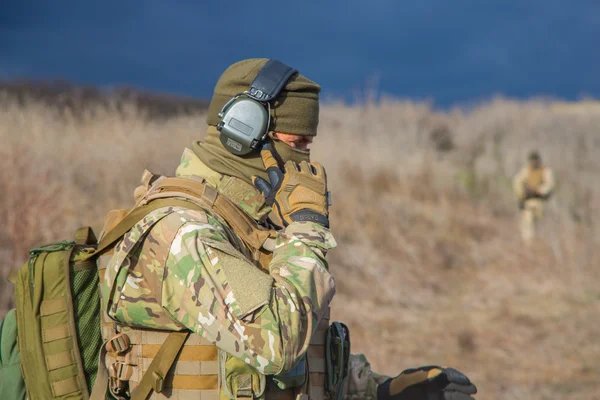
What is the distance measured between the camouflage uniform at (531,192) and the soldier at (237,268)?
1024 centimetres

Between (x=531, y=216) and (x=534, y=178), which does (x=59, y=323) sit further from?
(x=534, y=178)

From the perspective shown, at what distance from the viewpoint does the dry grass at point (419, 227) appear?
7543mm

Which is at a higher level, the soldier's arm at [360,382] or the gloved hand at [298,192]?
the gloved hand at [298,192]

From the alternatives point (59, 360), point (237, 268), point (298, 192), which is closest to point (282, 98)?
point (298, 192)

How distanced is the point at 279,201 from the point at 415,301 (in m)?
7.67

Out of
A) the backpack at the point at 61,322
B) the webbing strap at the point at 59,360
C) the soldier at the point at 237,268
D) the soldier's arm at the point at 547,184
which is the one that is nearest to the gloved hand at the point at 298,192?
the soldier at the point at 237,268

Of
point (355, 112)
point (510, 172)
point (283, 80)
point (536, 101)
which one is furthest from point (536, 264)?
point (536, 101)

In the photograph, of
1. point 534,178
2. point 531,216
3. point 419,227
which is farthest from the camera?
point 534,178

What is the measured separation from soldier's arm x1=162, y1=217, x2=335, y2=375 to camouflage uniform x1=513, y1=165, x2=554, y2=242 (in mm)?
10650

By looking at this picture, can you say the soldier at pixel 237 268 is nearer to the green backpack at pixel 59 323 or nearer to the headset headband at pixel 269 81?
the headset headband at pixel 269 81

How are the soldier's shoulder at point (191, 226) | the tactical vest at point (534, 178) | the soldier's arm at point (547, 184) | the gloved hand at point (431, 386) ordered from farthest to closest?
the tactical vest at point (534, 178) < the soldier's arm at point (547, 184) < the gloved hand at point (431, 386) < the soldier's shoulder at point (191, 226)

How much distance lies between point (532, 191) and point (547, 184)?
29cm

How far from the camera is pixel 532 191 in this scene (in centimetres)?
1252

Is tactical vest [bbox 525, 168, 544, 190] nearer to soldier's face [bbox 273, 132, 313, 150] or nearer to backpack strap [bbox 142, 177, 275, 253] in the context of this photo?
soldier's face [bbox 273, 132, 313, 150]
